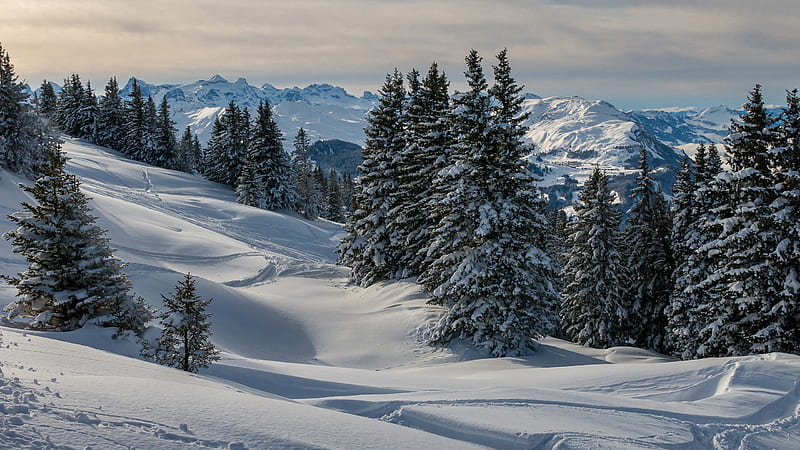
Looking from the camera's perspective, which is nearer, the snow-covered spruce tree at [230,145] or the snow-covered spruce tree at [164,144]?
the snow-covered spruce tree at [230,145]

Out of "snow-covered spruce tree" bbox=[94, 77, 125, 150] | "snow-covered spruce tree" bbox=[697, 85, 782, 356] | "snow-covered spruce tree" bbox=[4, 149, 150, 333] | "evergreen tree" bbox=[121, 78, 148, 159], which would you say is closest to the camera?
"snow-covered spruce tree" bbox=[4, 149, 150, 333]

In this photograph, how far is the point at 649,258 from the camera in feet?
95.4

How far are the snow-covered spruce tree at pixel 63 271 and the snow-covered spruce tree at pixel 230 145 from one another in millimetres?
48504

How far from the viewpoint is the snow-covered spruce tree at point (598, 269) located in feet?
92.2

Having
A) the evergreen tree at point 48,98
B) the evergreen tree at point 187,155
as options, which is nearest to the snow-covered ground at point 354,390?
the evergreen tree at point 187,155

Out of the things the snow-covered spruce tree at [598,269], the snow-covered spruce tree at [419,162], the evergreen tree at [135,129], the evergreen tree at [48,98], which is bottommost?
the snow-covered spruce tree at [598,269]

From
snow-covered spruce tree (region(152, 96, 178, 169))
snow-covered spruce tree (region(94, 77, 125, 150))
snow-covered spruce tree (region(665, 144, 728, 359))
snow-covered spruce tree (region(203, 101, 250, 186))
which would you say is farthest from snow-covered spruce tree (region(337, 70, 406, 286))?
snow-covered spruce tree (region(94, 77, 125, 150))

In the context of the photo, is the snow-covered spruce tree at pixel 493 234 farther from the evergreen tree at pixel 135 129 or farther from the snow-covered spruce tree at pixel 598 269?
the evergreen tree at pixel 135 129

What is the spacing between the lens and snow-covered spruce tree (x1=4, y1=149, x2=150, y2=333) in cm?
1269

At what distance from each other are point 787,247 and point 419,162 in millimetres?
15987

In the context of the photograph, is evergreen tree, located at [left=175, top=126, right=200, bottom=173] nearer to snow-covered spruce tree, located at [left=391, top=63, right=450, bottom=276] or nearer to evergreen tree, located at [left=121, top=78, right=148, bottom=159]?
evergreen tree, located at [left=121, top=78, right=148, bottom=159]

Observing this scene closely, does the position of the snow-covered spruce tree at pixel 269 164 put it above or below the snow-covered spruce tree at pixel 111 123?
below

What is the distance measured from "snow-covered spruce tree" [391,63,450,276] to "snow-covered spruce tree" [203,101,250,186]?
38.1 metres

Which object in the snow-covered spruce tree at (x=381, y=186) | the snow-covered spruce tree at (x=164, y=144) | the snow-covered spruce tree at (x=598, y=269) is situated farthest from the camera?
the snow-covered spruce tree at (x=164, y=144)
